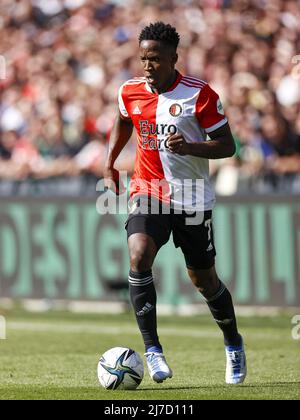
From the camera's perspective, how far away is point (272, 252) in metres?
13.9

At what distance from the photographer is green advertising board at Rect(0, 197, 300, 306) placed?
1386cm

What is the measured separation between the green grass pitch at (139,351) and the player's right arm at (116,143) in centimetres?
163

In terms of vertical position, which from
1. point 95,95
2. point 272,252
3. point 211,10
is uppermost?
point 211,10

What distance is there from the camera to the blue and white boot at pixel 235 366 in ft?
26.9

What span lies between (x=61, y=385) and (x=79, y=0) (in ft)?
41.6

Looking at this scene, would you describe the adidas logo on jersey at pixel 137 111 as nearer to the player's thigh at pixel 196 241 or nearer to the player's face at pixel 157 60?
the player's face at pixel 157 60

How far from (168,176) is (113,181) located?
0.45m

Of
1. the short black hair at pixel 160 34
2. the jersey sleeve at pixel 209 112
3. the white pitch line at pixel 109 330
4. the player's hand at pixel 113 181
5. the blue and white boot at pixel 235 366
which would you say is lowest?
the white pitch line at pixel 109 330

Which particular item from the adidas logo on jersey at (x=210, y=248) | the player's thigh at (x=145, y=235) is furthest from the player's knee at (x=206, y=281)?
the player's thigh at (x=145, y=235)

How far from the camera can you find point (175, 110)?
26.3ft

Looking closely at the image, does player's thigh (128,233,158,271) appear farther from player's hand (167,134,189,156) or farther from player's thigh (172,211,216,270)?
player's hand (167,134,189,156)

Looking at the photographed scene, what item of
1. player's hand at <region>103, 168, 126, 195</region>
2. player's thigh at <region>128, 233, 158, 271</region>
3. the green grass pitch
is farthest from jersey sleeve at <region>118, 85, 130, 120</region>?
the green grass pitch
